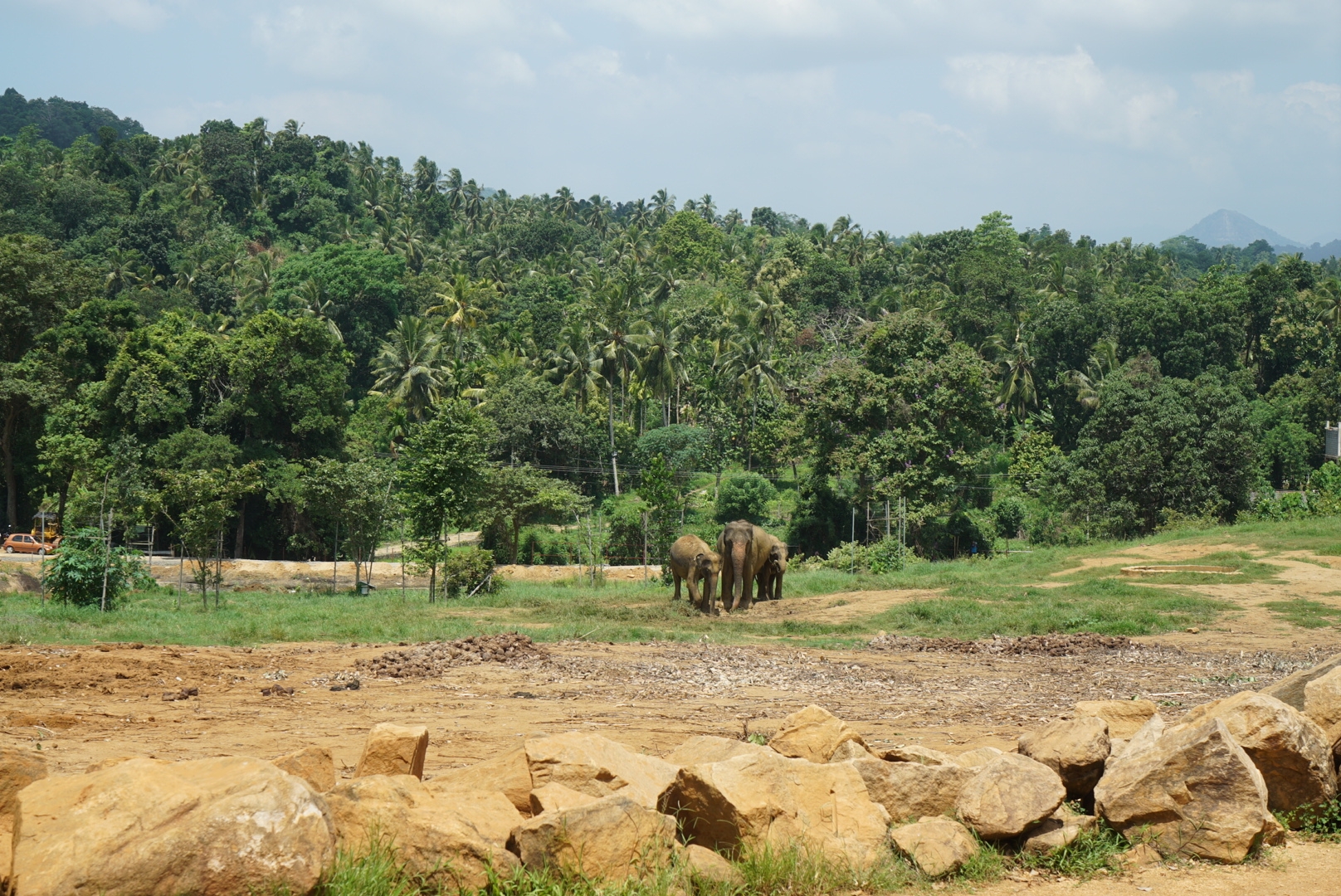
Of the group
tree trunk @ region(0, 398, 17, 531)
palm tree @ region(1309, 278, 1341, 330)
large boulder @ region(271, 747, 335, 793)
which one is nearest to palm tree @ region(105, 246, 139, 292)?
tree trunk @ region(0, 398, 17, 531)

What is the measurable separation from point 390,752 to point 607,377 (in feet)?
170

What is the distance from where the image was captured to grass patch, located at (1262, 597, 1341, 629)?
18594mm

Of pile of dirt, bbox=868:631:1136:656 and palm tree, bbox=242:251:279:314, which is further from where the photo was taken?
palm tree, bbox=242:251:279:314

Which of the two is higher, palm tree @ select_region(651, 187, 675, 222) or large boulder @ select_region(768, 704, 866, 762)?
palm tree @ select_region(651, 187, 675, 222)

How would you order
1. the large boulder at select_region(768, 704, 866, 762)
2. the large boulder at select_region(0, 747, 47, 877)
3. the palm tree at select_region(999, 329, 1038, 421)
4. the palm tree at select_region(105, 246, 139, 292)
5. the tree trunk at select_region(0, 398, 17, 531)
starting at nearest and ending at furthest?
the large boulder at select_region(0, 747, 47, 877), the large boulder at select_region(768, 704, 866, 762), the tree trunk at select_region(0, 398, 17, 531), the palm tree at select_region(999, 329, 1038, 421), the palm tree at select_region(105, 246, 139, 292)

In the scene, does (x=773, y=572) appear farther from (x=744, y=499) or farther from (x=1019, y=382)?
(x=1019, y=382)

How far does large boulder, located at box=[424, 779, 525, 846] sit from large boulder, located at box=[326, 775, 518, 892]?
0.05 m

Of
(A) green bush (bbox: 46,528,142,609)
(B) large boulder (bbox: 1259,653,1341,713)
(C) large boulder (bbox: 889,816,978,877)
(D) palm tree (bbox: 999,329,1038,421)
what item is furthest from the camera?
(D) palm tree (bbox: 999,329,1038,421)

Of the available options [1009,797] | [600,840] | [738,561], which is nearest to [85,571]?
[738,561]

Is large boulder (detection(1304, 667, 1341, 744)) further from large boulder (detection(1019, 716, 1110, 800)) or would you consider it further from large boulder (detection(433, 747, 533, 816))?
large boulder (detection(433, 747, 533, 816))

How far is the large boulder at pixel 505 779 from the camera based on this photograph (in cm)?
679

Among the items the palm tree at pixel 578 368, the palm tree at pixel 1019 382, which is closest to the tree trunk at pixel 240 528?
the palm tree at pixel 578 368

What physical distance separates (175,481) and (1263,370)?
55413 millimetres

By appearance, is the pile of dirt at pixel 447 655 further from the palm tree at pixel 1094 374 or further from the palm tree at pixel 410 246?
the palm tree at pixel 410 246
